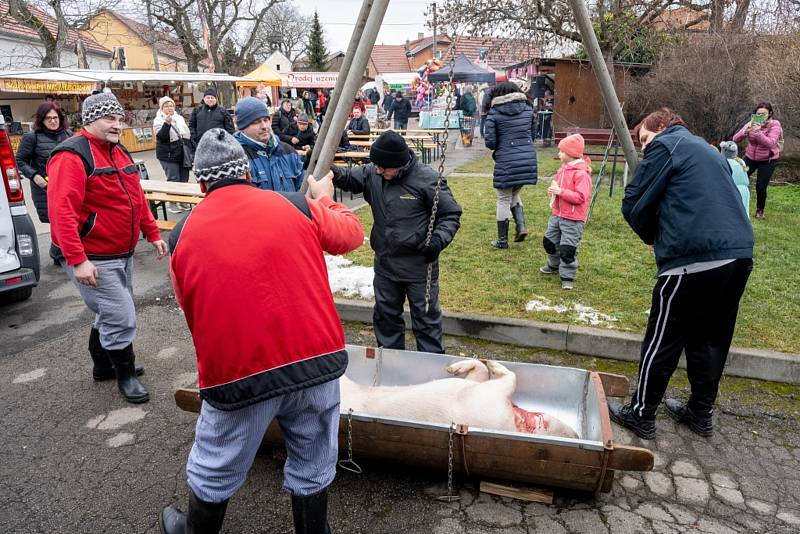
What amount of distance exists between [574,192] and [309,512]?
438 cm

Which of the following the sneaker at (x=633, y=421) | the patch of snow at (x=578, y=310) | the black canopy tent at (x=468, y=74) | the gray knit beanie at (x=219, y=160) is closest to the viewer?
the gray knit beanie at (x=219, y=160)

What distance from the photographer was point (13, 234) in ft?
19.0

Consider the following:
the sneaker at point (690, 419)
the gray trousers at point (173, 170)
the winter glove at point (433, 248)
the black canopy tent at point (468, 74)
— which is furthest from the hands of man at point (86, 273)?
the black canopy tent at point (468, 74)

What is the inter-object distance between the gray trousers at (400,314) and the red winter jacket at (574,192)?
214 centimetres

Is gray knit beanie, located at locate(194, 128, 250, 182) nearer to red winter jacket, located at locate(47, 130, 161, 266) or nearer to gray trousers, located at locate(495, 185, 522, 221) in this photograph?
red winter jacket, located at locate(47, 130, 161, 266)

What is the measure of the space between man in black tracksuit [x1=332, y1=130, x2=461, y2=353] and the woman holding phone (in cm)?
711

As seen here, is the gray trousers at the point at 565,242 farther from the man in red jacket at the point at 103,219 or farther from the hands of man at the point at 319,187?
the man in red jacket at the point at 103,219

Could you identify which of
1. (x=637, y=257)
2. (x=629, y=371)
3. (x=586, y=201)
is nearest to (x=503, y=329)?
(x=629, y=371)

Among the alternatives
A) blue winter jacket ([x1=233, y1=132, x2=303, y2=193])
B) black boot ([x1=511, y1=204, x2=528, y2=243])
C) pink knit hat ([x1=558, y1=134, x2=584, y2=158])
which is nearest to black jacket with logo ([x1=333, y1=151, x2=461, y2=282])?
blue winter jacket ([x1=233, y1=132, x2=303, y2=193])

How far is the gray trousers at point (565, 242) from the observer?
6008 mm

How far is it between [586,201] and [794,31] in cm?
934

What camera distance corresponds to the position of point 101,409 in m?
4.24

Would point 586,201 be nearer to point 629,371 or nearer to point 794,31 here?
point 629,371

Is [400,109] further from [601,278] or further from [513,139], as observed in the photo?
[601,278]
